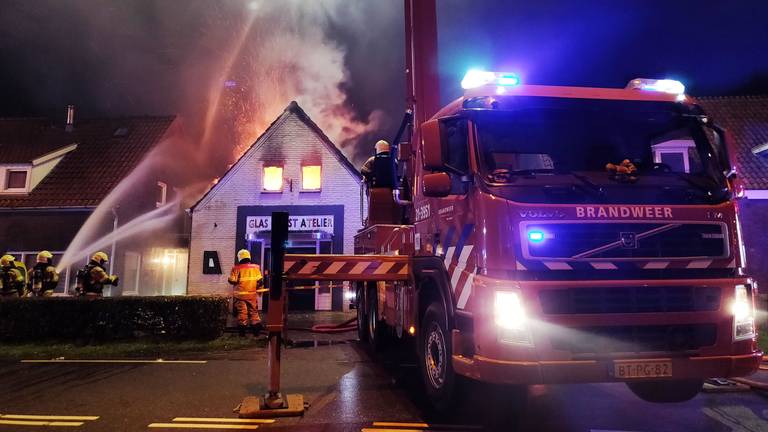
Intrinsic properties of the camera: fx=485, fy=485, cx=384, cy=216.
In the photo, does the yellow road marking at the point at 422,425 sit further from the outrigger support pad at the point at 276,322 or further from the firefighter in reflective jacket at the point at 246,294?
the firefighter in reflective jacket at the point at 246,294

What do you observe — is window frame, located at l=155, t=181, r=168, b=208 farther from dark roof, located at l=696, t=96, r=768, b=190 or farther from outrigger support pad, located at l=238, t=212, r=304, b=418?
dark roof, located at l=696, t=96, r=768, b=190

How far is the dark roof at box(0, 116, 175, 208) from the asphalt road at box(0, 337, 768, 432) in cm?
1265

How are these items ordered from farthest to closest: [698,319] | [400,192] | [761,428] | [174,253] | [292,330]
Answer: [174,253] → [292,330] → [400,192] → [761,428] → [698,319]

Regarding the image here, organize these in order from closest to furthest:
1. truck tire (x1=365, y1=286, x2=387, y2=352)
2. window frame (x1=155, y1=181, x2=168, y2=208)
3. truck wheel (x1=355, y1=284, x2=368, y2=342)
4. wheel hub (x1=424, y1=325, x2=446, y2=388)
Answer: wheel hub (x1=424, y1=325, x2=446, y2=388), truck tire (x1=365, y1=286, x2=387, y2=352), truck wheel (x1=355, y1=284, x2=368, y2=342), window frame (x1=155, y1=181, x2=168, y2=208)

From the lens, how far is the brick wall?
17.3 meters

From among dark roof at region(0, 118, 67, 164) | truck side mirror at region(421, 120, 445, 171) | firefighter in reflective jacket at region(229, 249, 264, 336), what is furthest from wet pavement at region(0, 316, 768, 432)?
dark roof at region(0, 118, 67, 164)

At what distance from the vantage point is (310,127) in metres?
18.0

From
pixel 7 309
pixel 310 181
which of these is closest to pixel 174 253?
pixel 310 181

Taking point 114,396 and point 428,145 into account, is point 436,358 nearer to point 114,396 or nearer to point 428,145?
point 428,145

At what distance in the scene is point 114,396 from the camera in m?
5.55

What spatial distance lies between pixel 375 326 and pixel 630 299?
190 inches

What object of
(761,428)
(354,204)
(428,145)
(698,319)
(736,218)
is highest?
(354,204)

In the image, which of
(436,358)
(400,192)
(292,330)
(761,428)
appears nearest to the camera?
(761,428)

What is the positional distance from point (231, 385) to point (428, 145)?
396 cm
